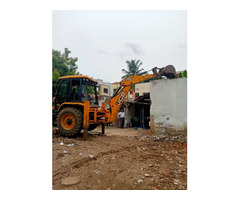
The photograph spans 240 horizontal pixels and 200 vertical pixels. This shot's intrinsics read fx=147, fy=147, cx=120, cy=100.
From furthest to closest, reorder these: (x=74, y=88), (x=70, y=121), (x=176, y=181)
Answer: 1. (x=74, y=88)
2. (x=70, y=121)
3. (x=176, y=181)

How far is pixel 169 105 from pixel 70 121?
3.54 meters

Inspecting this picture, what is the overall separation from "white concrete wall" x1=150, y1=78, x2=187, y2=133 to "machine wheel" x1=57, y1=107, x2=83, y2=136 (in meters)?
2.72

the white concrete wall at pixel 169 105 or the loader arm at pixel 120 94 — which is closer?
the white concrete wall at pixel 169 105

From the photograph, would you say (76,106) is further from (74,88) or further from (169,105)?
(169,105)

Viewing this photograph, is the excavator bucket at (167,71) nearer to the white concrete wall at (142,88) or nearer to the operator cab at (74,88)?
the operator cab at (74,88)

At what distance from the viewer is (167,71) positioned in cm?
520

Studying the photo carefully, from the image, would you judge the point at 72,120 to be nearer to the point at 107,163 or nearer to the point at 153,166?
the point at 107,163

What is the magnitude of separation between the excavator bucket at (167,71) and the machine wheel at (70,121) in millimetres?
3076

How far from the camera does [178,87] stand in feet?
16.9

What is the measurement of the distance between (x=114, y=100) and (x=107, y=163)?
3116mm

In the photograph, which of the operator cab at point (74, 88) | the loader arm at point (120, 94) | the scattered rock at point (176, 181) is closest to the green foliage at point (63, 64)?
the operator cab at point (74, 88)

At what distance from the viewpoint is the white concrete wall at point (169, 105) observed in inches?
198

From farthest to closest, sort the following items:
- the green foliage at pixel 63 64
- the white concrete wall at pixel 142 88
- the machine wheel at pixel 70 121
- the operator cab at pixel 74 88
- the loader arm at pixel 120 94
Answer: the white concrete wall at pixel 142 88
the green foliage at pixel 63 64
the loader arm at pixel 120 94
the operator cab at pixel 74 88
the machine wheel at pixel 70 121

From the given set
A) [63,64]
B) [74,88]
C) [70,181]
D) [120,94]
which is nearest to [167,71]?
[120,94]
